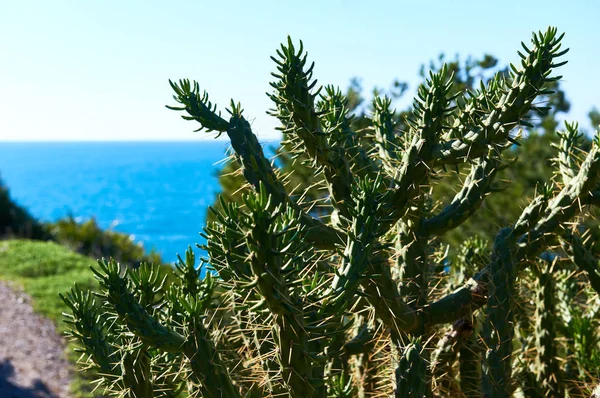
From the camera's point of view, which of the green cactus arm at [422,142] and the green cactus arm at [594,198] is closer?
the green cactus arm at [422,142]

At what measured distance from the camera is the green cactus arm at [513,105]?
1896 millimetres

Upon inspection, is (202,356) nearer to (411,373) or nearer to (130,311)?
(130,311)

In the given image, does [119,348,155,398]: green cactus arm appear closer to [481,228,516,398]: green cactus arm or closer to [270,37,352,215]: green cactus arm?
[270,37,352,215]: green cactus arm

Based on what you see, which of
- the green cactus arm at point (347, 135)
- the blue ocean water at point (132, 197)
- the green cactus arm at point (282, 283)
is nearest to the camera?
the green cactus arm at point (282, 283)

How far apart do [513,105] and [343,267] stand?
2.42ft

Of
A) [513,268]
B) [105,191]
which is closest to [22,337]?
[513,268]

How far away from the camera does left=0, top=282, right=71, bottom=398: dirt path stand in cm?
806

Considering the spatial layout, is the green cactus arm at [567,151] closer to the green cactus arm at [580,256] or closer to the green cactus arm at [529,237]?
the green cactus arm at [529,237]

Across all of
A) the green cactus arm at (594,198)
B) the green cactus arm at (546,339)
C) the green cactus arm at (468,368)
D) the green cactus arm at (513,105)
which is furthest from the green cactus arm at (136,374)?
the green cactus arm at (546,339)

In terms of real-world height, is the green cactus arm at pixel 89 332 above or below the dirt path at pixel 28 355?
above

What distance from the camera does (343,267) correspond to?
1707mm

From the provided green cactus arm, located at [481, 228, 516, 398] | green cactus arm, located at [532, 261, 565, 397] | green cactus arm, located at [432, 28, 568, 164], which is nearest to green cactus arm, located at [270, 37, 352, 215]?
green cactus arm, located at [432, 28, 568, 164]

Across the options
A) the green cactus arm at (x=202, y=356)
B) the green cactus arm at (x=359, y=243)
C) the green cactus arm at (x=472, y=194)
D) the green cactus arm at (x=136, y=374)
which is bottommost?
the green cactus arm at (x=136, y=374)

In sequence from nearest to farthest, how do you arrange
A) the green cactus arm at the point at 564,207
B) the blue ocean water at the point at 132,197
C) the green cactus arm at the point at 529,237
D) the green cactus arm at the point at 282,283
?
the green cactus arm at the point at 282,283
the green cactus arm at the point at 564,207
the green cactus arm at the point at 529,237
the blue ocean water at the point at 132,197
